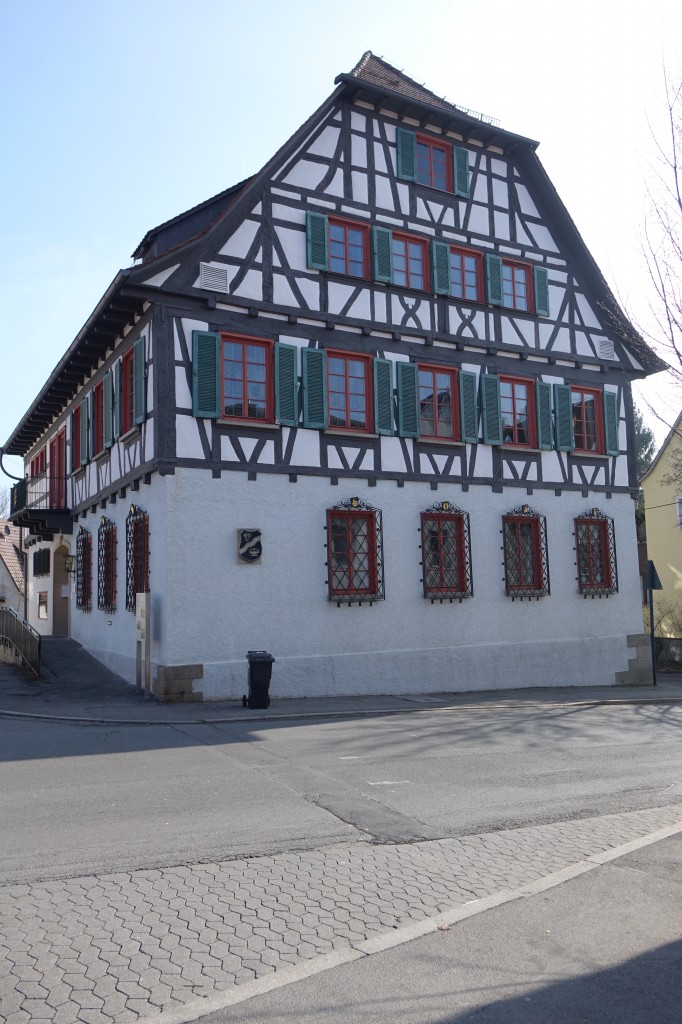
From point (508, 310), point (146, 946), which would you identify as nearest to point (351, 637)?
point (508, 310)

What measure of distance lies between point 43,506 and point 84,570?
14.5ft

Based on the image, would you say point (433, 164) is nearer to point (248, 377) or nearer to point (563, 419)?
point (563, 419)

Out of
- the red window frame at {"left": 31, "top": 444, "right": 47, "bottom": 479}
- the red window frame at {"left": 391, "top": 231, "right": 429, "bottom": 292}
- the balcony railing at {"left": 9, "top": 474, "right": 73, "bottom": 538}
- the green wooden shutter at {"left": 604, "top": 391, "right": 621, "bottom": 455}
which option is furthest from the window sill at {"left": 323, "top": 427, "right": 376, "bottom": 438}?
the red window frame at {"left": 31, "top": 444, "right": 47, "bottom": 479}

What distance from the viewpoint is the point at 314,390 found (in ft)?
57.8

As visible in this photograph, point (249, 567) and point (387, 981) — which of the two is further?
point (249, 567)

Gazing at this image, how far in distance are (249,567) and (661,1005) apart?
1255cm

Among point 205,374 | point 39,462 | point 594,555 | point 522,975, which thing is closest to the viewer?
point 522,975

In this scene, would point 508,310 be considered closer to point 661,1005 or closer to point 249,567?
point 249,567

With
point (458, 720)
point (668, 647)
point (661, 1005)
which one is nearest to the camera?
point (661, 1005)

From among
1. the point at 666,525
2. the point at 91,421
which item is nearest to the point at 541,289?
the point at 91,421

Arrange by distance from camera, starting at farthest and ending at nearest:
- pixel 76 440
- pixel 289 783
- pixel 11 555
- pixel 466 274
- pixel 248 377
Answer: pixel 11 555 < pixel 76 440 < pixel 466 274 < pixel 248 377 < pixel 289 783

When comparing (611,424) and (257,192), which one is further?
(611,424)

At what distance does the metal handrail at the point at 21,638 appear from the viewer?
18500 mm

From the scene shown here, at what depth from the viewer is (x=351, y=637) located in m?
17.5
